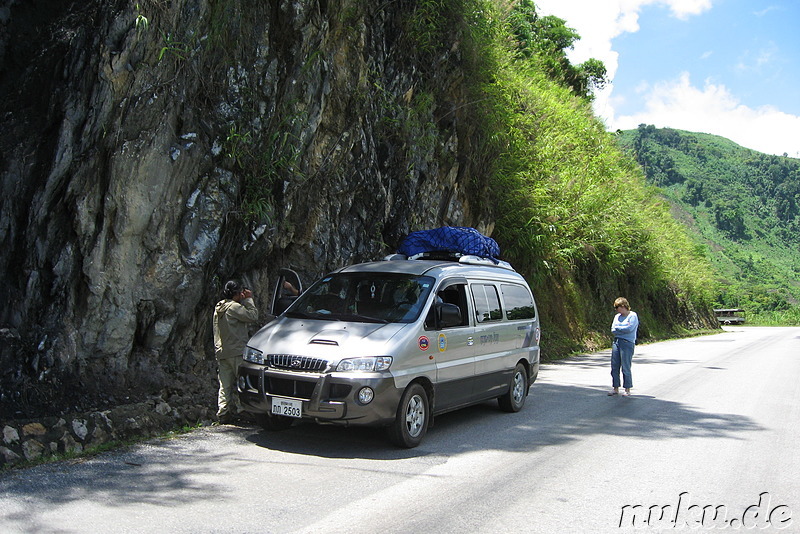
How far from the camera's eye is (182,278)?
9109mm

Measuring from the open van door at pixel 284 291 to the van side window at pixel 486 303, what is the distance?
94.8 inches

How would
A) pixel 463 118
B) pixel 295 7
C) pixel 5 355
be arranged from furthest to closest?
pixel 463 118 < pixel 295 7 < pixel 5 355

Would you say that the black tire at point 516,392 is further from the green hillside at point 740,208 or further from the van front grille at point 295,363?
the green hillside at point 740,208

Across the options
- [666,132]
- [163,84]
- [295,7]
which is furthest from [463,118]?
[666,132]

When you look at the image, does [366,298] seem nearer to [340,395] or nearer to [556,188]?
[340,395]

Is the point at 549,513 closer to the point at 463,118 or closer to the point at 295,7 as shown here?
the point at 295,7

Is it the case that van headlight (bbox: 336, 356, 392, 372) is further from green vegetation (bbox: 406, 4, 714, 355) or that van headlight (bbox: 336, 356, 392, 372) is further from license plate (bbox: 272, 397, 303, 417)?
green vegetation (bbox: 406, 4, 714, 355)

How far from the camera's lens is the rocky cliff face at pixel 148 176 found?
8.04 metres

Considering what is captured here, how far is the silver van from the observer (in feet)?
22.9

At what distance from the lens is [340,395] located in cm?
692

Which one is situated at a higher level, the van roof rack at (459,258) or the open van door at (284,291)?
the van roof rack at (459,258)

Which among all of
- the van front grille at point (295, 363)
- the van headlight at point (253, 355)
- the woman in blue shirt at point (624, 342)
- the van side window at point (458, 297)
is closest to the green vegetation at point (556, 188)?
the woman in blue shirt at point (624, 342)

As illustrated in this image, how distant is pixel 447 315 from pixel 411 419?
1.24m

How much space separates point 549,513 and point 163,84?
276 inches
